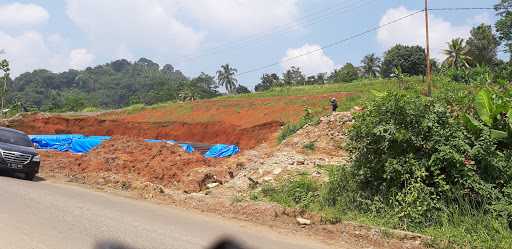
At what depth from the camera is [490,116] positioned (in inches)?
388

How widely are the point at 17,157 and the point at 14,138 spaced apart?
1528 mm

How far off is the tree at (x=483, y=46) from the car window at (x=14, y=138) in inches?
2436

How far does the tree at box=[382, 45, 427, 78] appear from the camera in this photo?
6988 centimetres

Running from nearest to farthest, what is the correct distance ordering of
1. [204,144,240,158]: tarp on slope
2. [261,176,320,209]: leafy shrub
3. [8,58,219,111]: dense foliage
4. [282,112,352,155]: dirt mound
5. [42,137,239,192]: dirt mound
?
[261,176,320,209]: leafy shrub, [42,137,239,192]: dirt mound, [282,112,352,155]: dirt mound, [204,144,240,158]: tarp on slope, [8,58,219,111]: dense foliage

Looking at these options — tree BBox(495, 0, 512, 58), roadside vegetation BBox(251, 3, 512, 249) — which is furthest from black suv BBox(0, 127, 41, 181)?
A: tree BBox(495, 0, 512, 58)

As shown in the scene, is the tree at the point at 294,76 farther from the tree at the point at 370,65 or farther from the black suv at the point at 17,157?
the black suv at the point at 17,157

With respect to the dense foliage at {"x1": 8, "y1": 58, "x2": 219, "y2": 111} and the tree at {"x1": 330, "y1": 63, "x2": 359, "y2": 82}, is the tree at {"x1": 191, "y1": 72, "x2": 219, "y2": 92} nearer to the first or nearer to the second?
the dense foliage at {"x1": 8, "y1": 58, "x2": 219, "y2": 111}

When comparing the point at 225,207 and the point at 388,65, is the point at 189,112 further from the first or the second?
the point at 388,65

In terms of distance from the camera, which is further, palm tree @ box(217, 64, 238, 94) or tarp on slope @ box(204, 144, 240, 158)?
palm tree @ box(217, 64, 238, 94)

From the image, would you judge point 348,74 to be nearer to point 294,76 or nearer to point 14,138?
point 294,76

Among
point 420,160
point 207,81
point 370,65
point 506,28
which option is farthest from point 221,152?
point 207,81

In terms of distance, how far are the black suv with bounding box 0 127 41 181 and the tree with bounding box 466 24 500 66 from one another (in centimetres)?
6228

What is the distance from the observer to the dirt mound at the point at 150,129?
3198 cm

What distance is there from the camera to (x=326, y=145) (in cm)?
1931
